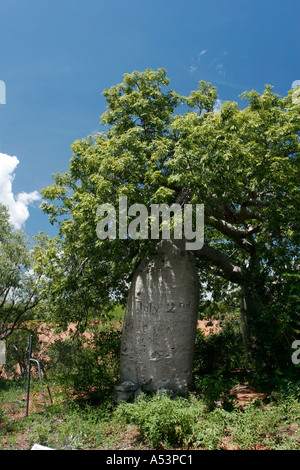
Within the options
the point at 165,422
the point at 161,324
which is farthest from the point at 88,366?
the point at 165,422

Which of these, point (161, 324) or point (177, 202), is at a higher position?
point (177, 202)

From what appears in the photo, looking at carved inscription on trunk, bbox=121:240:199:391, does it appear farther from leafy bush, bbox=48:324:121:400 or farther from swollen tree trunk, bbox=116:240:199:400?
leafy bush, bbox=48:324:121:400

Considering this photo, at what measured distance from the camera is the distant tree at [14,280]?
1162cm

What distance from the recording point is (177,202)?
6.52 meters

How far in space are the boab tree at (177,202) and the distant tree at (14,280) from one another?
16.7 ft

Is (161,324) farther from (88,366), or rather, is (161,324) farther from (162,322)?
(88,366)

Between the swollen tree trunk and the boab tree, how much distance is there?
0.02 meters

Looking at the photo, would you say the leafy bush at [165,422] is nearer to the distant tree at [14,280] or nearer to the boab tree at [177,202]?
the boab tree at [177,202]

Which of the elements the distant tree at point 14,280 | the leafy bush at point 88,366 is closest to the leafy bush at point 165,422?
the leafy bush at point 88,366

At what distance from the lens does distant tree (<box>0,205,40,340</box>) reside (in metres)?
11.6

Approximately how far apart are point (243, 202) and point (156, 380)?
382cm

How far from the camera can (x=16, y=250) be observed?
11.8 meters

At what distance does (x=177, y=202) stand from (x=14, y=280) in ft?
24.9

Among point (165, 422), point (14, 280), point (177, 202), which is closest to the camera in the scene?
point (165, 422)
